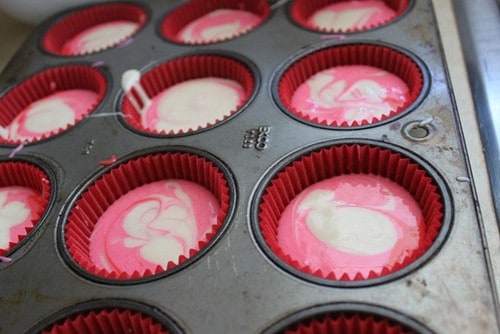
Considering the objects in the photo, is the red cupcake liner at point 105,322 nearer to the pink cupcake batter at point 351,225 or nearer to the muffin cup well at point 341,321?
the muffin cup well at point 341,321

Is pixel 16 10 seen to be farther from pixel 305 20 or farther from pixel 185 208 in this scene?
pixel 185 208

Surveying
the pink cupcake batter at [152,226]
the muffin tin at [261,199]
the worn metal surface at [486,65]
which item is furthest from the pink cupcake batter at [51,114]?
the worn metal surface at [486,65]

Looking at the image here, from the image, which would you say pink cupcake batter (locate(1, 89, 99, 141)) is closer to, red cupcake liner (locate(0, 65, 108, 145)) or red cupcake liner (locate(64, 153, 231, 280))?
red cupcake liner (locate(0, 65, 108, 145))

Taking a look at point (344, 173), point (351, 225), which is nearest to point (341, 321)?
point (351, 225)

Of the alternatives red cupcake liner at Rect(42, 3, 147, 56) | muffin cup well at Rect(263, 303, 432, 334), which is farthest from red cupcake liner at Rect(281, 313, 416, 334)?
red cupcake liner at Rect(42, 3, 147, 56)

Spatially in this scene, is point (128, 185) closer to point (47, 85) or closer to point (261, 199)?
point (261, 199)
